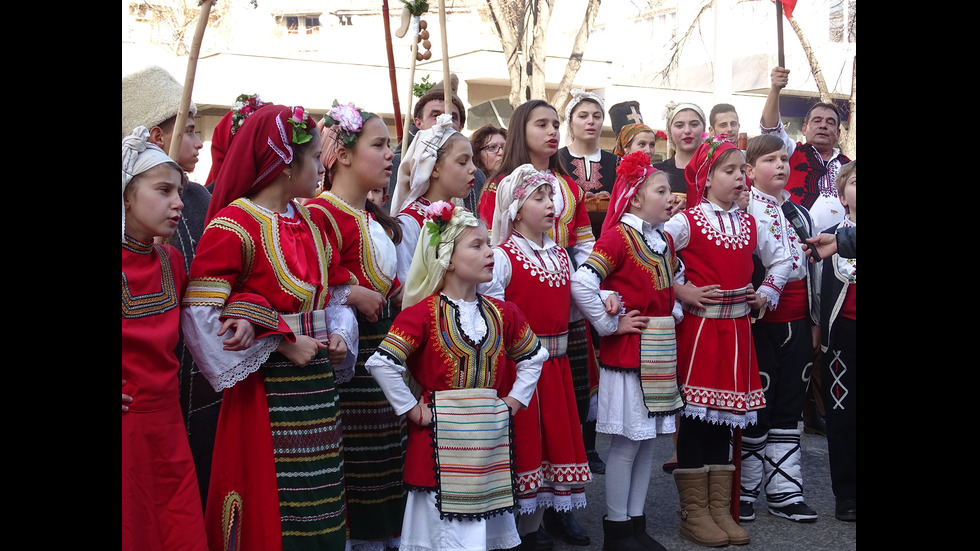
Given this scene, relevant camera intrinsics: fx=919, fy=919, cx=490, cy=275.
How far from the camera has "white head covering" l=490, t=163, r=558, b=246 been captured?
13.8 feet

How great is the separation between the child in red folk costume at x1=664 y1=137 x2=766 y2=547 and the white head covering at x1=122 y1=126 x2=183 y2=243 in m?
2.53

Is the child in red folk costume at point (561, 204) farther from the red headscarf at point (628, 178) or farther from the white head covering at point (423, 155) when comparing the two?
the white head covering at point (423, 155)

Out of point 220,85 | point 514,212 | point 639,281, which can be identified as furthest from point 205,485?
point 220,85

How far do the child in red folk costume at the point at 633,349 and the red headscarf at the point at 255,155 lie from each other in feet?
→ 5.21

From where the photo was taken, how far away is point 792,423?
194 inches

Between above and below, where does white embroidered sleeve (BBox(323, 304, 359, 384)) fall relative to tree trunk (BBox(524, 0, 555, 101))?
below

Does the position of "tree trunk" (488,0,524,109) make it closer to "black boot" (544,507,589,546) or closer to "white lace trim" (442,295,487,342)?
"black boot" (544,507,589,546)

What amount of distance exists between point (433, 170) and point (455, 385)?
1.20 meters

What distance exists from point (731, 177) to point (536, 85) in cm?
1016

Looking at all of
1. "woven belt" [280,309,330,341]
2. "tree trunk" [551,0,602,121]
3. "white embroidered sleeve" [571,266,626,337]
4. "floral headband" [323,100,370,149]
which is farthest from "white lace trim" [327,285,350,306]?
"tree trunk" [551,0,602,121]

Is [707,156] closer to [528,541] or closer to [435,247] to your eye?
[435,247]

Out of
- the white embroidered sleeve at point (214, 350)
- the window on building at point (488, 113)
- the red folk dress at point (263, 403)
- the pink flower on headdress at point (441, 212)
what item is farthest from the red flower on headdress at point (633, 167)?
the window on building at point (488, 113)

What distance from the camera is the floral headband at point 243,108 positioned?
Result: 3557mm

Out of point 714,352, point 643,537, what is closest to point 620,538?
point 643,537
